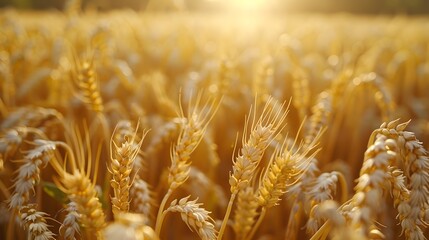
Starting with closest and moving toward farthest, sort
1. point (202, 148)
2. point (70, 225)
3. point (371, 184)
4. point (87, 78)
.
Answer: point (371, 184) < point (70, 225) < point (87, 78) < point (202, 148)

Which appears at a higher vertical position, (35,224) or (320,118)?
(320,118)

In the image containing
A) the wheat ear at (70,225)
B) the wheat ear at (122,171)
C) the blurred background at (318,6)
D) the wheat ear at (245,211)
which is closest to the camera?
the wheat ear at (122,171)

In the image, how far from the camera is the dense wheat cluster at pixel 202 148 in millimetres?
867

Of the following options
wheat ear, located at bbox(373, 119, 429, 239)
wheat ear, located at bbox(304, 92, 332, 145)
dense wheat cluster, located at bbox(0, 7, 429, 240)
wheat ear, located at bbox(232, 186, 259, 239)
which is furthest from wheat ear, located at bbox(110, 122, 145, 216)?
wheat ear, located at bbox(304, 92, 332, 145)

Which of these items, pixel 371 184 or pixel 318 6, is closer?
pixel 371 184

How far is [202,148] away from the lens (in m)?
1.98

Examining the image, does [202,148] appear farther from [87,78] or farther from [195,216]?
[195,216]

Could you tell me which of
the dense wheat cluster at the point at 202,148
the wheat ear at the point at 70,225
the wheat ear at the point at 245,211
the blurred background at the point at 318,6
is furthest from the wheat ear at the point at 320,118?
the blurred background at the point at 318,6

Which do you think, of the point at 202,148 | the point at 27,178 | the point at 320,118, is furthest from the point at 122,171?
the point at 202,148

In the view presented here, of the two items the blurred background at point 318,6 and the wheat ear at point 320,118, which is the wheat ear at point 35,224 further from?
the blurred background at point 318,6

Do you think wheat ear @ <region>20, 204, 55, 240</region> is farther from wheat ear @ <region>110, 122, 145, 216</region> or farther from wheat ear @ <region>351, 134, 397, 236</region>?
wheat ear @ <region>351, 134, 397, 236</region>

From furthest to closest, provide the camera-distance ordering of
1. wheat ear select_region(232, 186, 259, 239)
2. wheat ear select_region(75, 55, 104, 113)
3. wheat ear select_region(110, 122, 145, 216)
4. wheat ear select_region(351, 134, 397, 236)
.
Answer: wheat ear select_region(75, 55, 104, 113) < wheat ear select_region(232, 186, 259, 239) < wheat ear select_region(110, 122, 145, 216) < wheat ear select_region(351, 134, 397, 236)

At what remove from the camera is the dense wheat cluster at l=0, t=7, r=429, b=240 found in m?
0.87

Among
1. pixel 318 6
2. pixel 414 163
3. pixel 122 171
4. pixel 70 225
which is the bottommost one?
pixel 70 225
